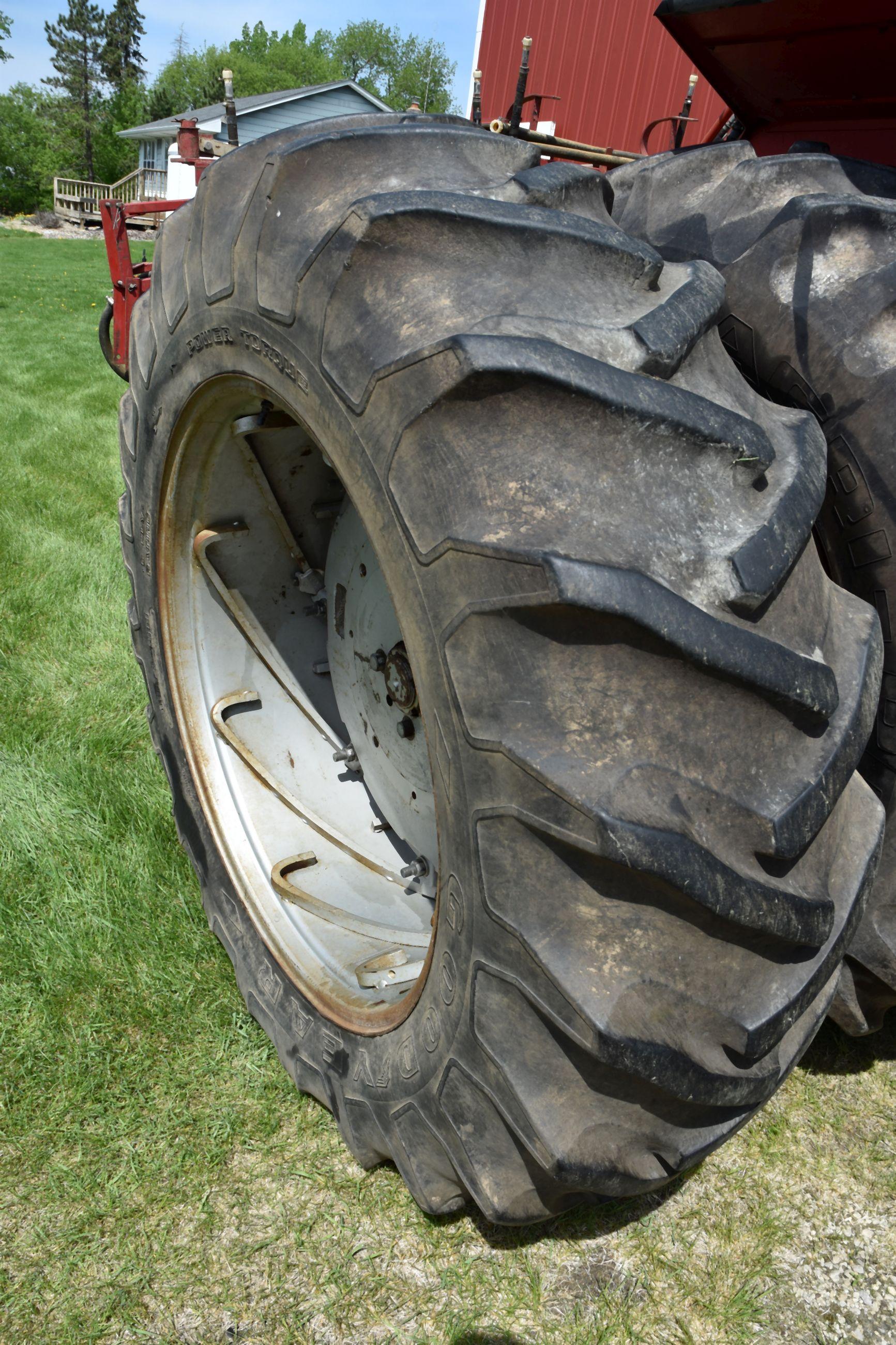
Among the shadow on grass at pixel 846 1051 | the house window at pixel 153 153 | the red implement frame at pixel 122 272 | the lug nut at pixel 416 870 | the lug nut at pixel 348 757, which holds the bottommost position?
the shadow on grass at pixel 846 1051

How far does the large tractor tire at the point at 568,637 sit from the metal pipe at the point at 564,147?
0.86 m

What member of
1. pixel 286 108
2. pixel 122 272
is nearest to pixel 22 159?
pixel 286 108

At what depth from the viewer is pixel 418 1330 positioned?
1317mm

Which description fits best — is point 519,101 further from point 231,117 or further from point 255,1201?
point 255,1201

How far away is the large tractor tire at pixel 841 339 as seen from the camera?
1.28m

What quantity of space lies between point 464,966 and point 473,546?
497mm

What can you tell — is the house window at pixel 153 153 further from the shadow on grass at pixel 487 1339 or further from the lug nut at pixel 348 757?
the shadow on grass at pixel 487 1339

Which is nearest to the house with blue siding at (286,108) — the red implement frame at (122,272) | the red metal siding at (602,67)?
the red metal siding at (602,67)

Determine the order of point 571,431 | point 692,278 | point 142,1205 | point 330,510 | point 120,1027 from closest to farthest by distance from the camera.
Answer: point 571,431, point 692,278, point 142,1205, point 120,1027, point 330,510

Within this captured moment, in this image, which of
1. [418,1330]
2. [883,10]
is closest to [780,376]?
[883,10]

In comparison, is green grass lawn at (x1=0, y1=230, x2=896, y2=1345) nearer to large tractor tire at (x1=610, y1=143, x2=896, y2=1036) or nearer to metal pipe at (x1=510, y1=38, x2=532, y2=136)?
large tractor tire at (x1=610, y1=143, x2=896, y2=1036)

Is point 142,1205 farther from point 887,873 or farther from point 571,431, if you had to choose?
point 571,431

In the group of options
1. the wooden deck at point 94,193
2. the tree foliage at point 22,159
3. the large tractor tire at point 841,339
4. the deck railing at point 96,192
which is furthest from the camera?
the tree foliage at point 22,159

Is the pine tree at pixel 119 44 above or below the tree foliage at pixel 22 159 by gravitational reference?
above
